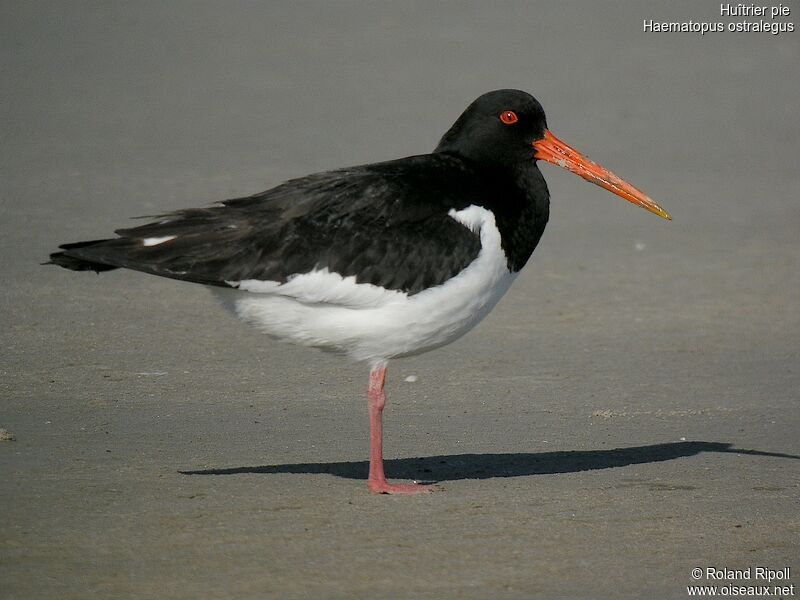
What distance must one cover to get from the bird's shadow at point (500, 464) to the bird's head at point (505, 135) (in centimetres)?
125

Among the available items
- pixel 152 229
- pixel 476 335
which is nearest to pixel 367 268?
pixel 152 229

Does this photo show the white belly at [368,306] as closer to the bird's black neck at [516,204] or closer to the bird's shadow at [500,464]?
the bird's black neck at [516,204]

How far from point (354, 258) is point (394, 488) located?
42.7 inches

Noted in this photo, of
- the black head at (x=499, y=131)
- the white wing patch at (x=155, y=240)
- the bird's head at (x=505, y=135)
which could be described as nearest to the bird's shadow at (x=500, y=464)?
the white wing patch at (x=155, y=240)

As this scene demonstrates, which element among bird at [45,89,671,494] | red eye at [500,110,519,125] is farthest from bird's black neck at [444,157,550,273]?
red eye at [500,110,519,125]

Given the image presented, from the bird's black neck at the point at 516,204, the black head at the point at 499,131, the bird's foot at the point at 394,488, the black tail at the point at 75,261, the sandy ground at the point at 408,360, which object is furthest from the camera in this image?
the black head at the point at 499,131

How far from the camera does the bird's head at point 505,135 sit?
6734 mm

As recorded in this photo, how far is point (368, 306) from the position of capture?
606 cm

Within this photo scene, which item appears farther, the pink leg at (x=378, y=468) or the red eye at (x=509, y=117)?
the red eye at (x=509, y=117)

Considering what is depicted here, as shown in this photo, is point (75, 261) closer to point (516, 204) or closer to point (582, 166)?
point (516, 204)

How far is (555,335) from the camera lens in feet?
29.6

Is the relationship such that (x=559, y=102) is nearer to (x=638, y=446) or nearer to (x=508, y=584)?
(x=638, y=446)

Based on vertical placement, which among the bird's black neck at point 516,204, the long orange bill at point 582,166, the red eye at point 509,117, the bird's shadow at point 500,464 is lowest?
the bird's shadow at point 500,464

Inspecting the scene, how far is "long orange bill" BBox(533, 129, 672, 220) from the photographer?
6.89m
